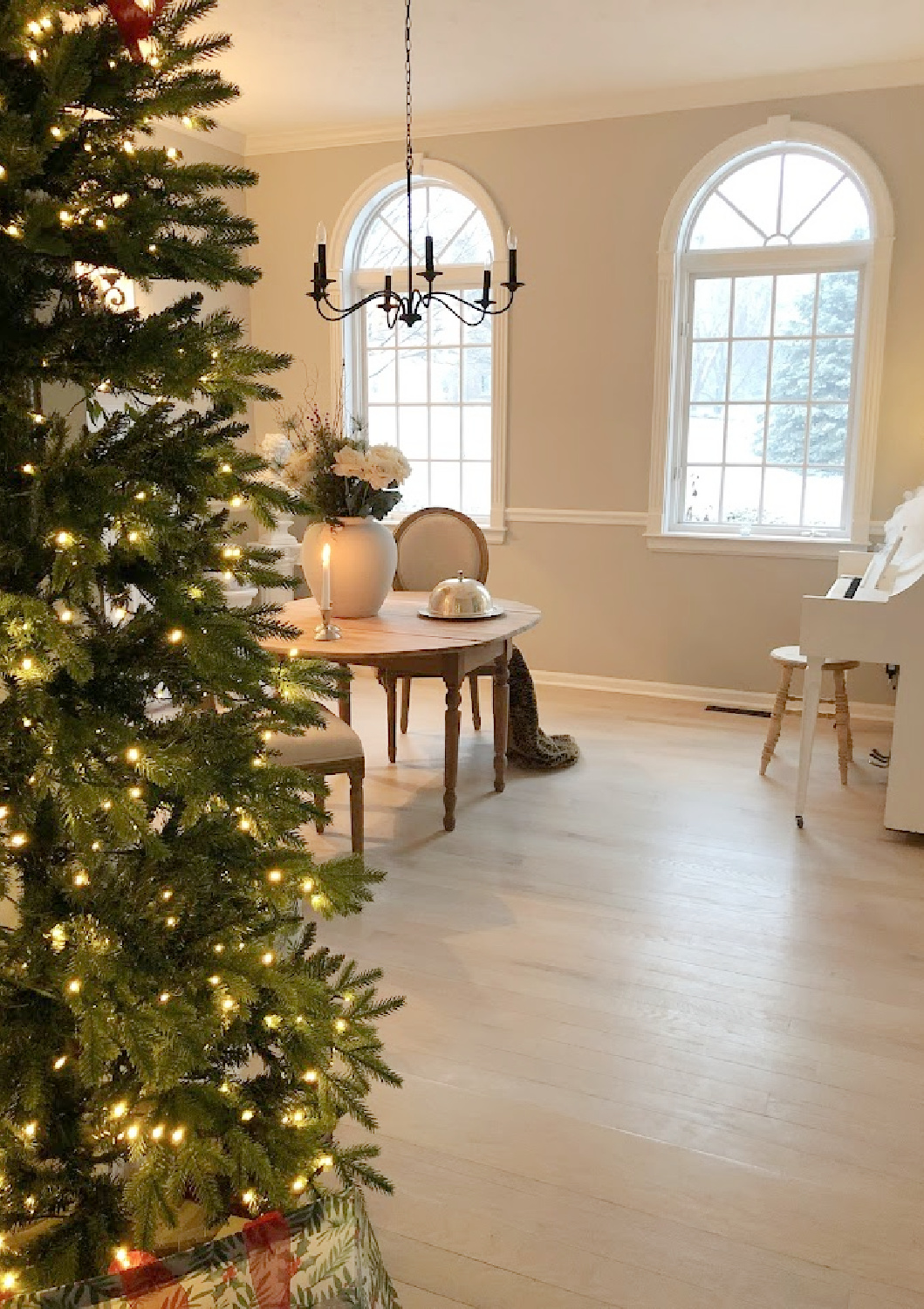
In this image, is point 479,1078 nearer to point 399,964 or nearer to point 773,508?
point 399,964

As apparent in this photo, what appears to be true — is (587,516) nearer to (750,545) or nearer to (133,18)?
(750,545)

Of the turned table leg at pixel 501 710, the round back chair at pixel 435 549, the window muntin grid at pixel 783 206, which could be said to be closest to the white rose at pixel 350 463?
the turned table leg at pixel 501 710

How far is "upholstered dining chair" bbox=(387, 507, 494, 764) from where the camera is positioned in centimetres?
424

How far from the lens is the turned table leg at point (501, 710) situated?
371 centimetres

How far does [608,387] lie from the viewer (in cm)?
505

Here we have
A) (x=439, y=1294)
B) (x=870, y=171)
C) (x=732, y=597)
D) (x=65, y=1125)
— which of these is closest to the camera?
(x=65, y=1125)

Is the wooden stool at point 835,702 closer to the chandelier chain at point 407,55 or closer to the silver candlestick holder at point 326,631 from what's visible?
the silver candlestick holder at point 326,631

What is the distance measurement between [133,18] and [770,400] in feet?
13.8

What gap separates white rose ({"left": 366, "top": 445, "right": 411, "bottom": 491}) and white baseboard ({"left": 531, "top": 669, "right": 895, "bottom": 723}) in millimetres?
2328

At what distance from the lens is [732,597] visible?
16.3 feet

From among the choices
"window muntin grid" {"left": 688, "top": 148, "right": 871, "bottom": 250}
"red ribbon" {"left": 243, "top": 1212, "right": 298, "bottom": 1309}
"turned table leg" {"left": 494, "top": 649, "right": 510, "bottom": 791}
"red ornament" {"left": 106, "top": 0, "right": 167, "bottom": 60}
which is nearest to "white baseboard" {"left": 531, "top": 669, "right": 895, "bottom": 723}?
"turned table leg" {"left": 494, "top": 649, "right": 510, "bottom": 791}

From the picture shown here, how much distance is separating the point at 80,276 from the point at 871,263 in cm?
420

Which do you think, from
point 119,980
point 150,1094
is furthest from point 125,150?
point 150,1094

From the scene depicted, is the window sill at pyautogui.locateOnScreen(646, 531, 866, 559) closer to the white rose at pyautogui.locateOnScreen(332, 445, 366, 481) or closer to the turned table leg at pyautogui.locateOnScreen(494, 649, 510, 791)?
the turned table leg at pyautogui.locateOnScreen(494, 649, 510, 791)
